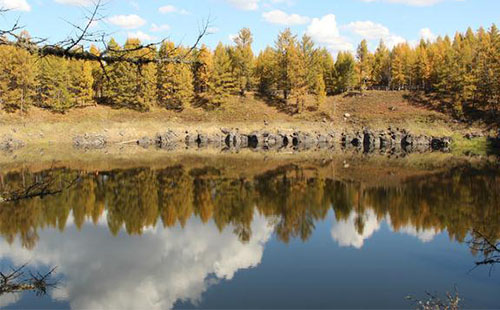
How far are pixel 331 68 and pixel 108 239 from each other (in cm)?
7785

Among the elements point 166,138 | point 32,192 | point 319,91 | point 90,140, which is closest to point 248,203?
point 32,192

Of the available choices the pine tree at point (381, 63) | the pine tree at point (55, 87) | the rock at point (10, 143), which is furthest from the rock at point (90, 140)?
the pine tree at point (381, 63)

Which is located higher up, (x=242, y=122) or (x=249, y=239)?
(x=242, y=122)

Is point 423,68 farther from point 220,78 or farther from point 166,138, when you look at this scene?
point 166,138

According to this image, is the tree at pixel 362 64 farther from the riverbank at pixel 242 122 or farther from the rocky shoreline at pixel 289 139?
the rocky shoreline at pixel 289 139

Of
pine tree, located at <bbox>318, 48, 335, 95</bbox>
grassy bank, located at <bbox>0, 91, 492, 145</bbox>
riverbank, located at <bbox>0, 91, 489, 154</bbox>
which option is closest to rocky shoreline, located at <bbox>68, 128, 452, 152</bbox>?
riverbank, located at <bbox>0, 91, 489, 154</bbox>

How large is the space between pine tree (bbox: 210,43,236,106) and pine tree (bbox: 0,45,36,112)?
29.4m

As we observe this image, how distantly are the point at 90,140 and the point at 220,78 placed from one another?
87.7ft

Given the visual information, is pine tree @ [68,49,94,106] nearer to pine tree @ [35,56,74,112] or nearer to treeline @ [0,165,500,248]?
pine tree @ [35,56,74,112]

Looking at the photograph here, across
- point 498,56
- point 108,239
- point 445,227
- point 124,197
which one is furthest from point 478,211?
point 498,56

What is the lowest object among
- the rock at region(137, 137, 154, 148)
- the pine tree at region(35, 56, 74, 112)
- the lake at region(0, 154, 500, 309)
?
the lake at region(0, 154, 500, 309)

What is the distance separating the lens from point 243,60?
7938 cm

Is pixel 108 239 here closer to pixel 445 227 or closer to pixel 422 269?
pixel 422 269

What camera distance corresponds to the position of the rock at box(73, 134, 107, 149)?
5669 centimetres
